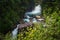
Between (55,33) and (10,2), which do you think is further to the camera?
(10,2)

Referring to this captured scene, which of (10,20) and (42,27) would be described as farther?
(10,20)

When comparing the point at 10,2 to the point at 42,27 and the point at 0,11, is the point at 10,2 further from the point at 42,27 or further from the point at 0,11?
the point at 42,27

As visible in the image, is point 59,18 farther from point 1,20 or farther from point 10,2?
point 10,2

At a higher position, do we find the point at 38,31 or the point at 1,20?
the point at 1,20

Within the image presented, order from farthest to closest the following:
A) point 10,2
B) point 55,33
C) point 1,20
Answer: point 10,2, point 1,20, point 55,33

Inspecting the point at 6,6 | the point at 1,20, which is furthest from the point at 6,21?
the point at 6,6

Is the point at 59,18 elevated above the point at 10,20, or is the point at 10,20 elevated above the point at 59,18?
the point at 10,20

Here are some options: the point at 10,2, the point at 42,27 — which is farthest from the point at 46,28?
the point at 10,2

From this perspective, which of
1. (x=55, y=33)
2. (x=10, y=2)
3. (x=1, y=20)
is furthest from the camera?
(x=10, y=2)

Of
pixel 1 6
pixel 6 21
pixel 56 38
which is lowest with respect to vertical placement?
pixel 56 38
